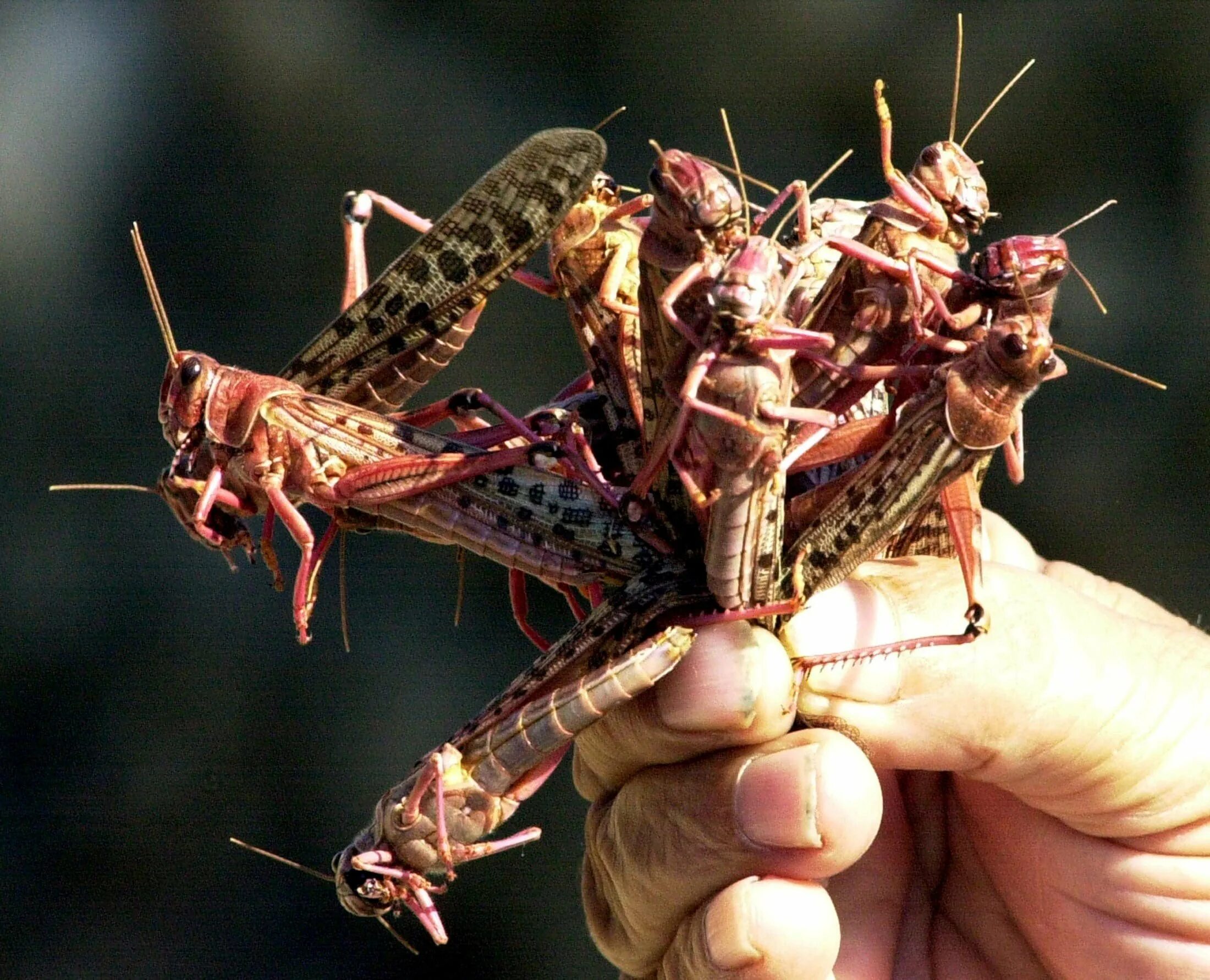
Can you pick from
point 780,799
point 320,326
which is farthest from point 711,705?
point 320,326

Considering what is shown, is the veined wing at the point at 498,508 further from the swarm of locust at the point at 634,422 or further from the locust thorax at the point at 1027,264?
the locust thorax at the point at 1027,264

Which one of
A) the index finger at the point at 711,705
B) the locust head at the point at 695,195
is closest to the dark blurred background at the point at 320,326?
the index finger at the point at 711,705

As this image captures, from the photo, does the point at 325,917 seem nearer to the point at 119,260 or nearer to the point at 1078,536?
the point at 119,260

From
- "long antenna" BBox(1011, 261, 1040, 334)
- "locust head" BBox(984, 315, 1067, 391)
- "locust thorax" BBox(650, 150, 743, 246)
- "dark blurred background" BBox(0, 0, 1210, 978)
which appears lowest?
"dark blurred background" BBox(0, 0, 1210, 978)

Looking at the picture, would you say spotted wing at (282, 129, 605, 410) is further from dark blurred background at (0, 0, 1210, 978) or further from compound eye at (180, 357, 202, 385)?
dark blurred background at (0, 0, 1210, 978)

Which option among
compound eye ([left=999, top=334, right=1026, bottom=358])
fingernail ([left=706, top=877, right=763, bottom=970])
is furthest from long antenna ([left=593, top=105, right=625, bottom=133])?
fingernail ([left=706, top=877, right=763, bottom=970])
